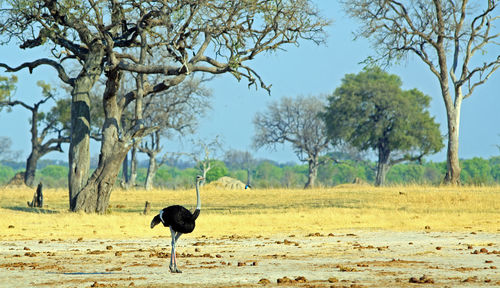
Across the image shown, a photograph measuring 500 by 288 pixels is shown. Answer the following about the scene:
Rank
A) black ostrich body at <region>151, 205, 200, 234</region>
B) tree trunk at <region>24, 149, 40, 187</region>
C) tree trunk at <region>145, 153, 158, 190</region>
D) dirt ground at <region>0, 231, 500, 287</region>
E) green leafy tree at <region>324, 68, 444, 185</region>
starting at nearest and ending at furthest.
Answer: dirt ground at <region>0, 231, 500, 287</region>, black ostrich body at <region>151, 205, 200, 234</region>, tree trunk at <region>24, 149, 40, 187</region>, tree trunk at <region>145, 153, 158, 190</region>, green leafy tree at <region>324, 68, 444, 185</region>

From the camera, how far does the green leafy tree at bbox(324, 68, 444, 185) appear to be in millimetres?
64125

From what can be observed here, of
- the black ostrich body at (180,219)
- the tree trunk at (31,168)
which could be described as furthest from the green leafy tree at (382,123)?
the black ostrich body at (180,219)

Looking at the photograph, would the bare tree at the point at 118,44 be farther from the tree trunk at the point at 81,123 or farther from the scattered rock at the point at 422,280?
the scattered rock at the point at 422,280

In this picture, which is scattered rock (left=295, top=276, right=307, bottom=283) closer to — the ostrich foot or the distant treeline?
the ostrich foot

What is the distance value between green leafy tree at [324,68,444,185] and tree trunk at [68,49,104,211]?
3902 cm

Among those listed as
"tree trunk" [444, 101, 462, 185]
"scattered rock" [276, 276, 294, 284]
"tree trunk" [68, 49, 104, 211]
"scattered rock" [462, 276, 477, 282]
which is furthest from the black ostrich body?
"tree trunk" [444, 101, 462, 185]

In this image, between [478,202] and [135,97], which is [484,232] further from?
[135,97]

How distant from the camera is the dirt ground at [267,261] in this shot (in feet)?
33.7

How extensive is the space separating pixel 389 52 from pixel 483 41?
5.04 meters

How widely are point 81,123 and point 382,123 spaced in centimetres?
4040

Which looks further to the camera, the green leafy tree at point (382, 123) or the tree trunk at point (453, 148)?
the green leafy tree at point (382, 123)

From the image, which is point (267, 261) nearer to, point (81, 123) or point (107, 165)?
point (107, 165)

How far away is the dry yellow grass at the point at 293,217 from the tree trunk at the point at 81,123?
1.45 m

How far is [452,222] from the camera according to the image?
2261 cm
